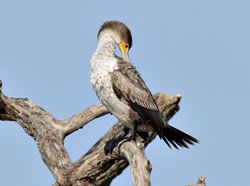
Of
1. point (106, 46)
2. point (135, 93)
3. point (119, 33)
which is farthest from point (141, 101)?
point (119, 33)

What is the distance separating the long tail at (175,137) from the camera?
8312 mm

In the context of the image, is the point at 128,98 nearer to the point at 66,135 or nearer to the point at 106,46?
the point at 106,46

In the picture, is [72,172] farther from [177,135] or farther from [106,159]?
[177,135]

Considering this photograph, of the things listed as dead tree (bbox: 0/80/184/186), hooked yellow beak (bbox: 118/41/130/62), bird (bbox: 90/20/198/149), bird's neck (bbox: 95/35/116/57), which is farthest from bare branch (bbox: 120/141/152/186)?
hooked yellow beak (bbox: 118/41/130/62)

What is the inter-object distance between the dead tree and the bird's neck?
0.97m

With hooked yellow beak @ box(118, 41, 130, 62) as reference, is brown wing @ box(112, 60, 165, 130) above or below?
below

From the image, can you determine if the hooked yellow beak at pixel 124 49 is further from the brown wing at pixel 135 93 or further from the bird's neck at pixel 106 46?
the brown wing at pixel 135 93

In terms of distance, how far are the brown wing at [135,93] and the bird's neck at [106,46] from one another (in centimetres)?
21

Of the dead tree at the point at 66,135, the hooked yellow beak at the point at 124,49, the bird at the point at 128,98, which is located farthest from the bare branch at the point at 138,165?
the hooked yellow beak at the point at 124,49

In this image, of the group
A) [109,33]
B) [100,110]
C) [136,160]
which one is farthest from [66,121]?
[136,160]

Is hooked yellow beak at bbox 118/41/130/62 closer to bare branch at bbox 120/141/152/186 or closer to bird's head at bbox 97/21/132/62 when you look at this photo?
bird's head at bbox 97/21/132/62

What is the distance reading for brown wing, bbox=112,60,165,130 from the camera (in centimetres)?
829

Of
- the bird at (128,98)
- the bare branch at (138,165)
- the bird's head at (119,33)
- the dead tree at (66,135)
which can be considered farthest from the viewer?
the bird's head at (119,33)

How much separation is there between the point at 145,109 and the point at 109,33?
1.21 m
